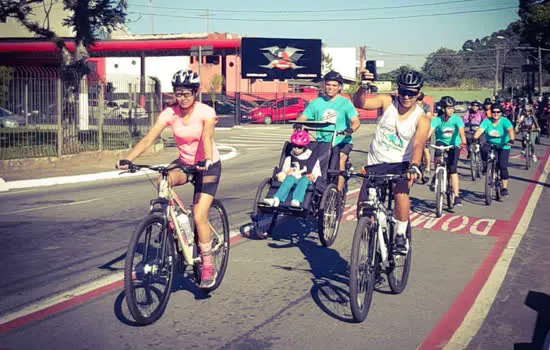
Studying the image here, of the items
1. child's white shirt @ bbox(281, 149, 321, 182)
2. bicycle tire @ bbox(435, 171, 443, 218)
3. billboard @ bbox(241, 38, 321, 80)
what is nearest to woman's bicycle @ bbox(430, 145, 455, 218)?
bicycle tire @ bbox(435, 171, 443, 218)

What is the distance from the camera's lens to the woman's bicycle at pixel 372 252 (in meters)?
5.52

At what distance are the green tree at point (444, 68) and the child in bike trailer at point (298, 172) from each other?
120135 mm

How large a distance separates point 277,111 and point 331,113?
40849 millimetres

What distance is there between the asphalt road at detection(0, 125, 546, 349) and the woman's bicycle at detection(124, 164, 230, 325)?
21 cm

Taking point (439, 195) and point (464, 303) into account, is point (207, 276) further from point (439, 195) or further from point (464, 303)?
point (439, 195)

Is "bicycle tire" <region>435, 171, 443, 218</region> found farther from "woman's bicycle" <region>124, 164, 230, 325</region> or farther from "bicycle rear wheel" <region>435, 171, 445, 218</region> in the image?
"woman's bicycle" <region>124, 164, 230, 325</region>

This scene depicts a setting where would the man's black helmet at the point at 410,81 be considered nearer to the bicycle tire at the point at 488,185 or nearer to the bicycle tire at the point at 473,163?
the bicycle tire at the point at 488,185

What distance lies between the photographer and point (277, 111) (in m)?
50.6

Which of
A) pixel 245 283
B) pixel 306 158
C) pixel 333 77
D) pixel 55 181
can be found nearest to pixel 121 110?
pixel 55 181

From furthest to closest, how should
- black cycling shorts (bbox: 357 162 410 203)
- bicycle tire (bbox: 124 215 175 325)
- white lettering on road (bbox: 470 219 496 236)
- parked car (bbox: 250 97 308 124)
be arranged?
parked car (bbox: 250 97 308 124) → white lettering on road (bbox: 470 219 496 236) → black cycling shorts (bbox: 357 162 410 203) → bicycle tire (bbox: 124 215 175 325)

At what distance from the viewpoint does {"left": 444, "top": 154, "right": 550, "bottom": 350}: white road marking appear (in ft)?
17.5

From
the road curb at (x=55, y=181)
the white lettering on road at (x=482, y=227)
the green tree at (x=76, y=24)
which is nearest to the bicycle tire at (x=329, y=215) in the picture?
the white lettering on road at (x=482, y=227)

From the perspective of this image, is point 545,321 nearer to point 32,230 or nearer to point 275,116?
point 32,230

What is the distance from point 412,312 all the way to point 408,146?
5.20ft
